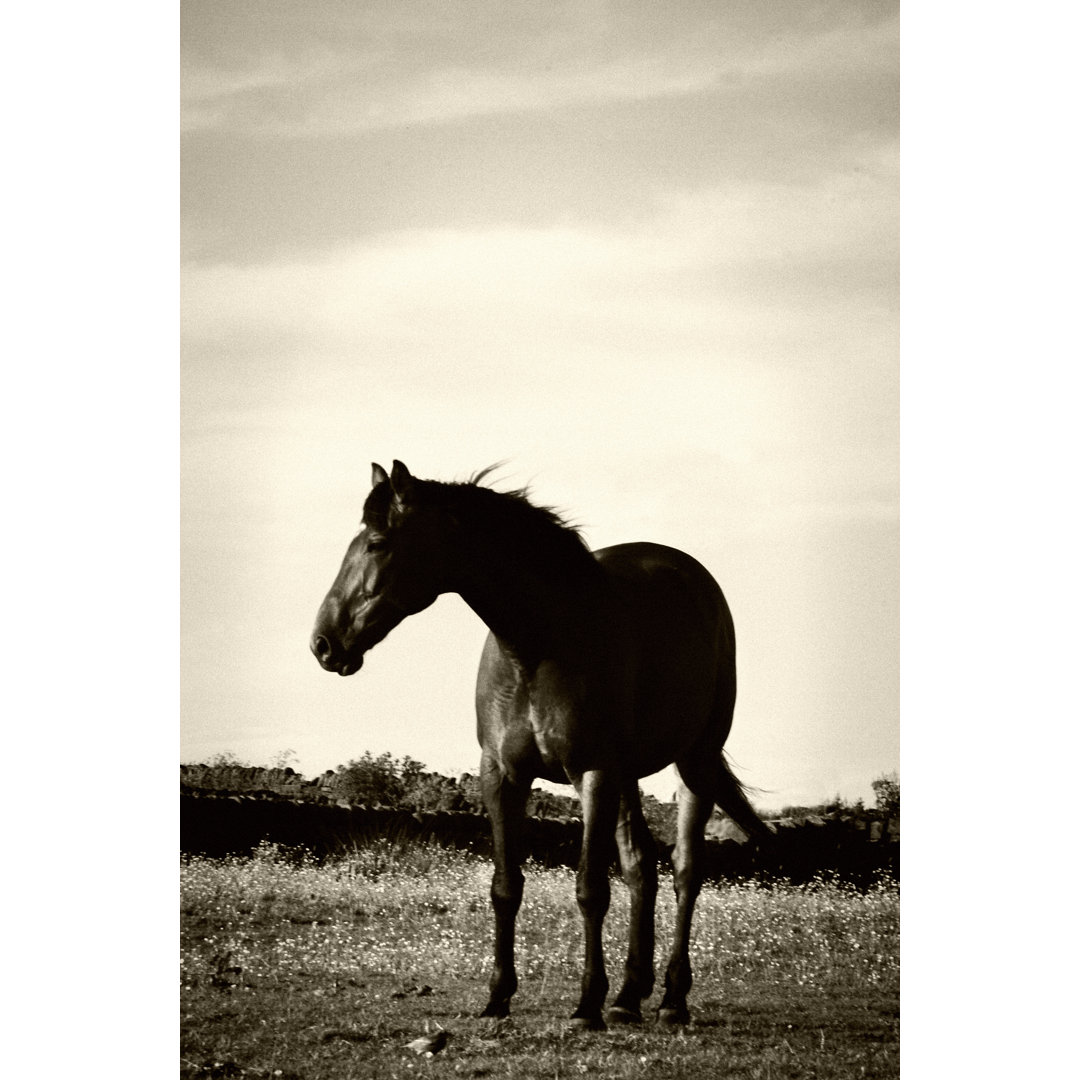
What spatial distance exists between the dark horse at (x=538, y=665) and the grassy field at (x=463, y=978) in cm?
13

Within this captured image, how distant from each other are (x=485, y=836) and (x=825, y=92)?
3081 millimetres

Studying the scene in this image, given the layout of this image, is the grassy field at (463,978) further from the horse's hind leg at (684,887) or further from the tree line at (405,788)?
the tree line at (405,788)

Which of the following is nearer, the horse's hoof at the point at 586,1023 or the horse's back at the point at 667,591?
the horse's hoof at the point at 586,1023

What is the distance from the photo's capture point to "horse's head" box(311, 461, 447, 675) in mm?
5281

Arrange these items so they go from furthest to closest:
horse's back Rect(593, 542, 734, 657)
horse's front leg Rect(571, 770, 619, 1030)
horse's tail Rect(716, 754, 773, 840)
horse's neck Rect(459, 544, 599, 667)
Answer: horse's tail Rect(716, 754, 773, 840)
horse's back Rect(593, 542, 734, 657)
horse's neck Rect(459, 544, 599, 667)
horse's front leg Rect(571, 770, 619, 1030)

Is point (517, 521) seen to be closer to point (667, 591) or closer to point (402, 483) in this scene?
point (402, 483)

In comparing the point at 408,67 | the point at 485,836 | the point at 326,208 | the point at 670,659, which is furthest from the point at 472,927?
the point at 408,67

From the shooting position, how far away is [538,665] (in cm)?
528

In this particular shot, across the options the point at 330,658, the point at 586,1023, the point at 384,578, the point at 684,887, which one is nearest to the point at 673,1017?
the point at 586,1023

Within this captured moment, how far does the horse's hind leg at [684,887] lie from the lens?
215 inches

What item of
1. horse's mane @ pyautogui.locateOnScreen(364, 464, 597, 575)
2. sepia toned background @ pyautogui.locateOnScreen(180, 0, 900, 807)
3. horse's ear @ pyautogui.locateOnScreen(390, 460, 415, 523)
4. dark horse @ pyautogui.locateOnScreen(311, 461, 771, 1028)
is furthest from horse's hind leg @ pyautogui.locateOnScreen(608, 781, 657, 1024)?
horse's ear @ pyautogui.locateOnScreen(390, 460, 415, 523)

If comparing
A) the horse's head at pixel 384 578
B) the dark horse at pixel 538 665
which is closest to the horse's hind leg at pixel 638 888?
the dark horse at pixel 538 665

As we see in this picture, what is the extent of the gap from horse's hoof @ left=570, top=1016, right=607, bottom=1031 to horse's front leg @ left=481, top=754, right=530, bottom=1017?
0.77 ft

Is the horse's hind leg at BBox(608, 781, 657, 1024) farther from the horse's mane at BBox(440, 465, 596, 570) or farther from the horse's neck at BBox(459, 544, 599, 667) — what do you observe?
the horse's mane at BBox(440, 465, 596, 570)
